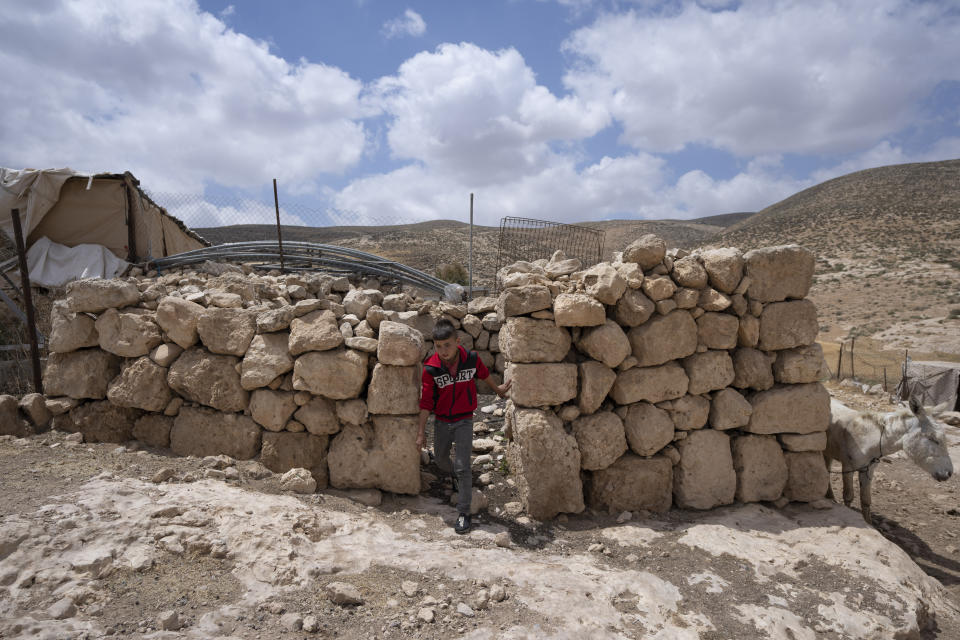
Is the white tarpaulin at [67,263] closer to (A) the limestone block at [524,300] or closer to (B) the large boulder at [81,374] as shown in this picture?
(B) the large boulder at [81,374]

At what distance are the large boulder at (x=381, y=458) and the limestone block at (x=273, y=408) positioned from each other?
546 mm

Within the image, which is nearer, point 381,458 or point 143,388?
point 381,458

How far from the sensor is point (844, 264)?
28125 millimetres

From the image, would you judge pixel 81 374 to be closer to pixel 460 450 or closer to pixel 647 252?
pixel 460 450

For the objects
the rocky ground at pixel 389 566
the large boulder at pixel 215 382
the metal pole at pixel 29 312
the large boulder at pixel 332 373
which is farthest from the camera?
the metal pole at pixel 29 312

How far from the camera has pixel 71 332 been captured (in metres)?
4.74

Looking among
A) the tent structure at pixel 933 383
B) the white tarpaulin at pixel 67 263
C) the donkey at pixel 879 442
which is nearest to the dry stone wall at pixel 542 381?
the donkey at pixel 879 442

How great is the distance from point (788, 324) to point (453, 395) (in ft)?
10.5

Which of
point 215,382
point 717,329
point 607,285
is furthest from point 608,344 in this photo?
point 215,382

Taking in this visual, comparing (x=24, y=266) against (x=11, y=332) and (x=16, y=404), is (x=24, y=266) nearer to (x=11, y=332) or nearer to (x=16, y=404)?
(x=16, y=404)

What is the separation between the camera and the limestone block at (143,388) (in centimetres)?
457

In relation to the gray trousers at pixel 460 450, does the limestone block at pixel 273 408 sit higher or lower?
higher

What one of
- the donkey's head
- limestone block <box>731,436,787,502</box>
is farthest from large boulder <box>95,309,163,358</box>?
the donkey's head

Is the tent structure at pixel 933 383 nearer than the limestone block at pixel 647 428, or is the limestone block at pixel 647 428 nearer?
the limestone block at pixel 647 428
